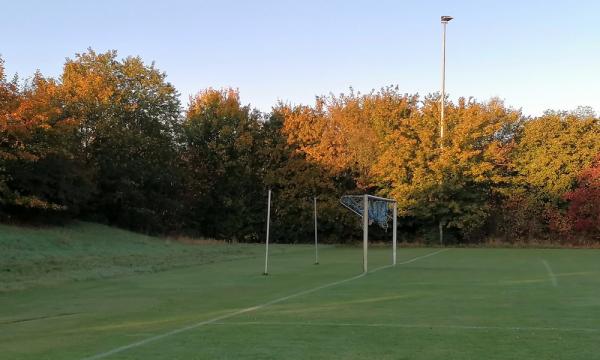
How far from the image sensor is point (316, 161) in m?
47.4

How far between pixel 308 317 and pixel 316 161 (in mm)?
36562

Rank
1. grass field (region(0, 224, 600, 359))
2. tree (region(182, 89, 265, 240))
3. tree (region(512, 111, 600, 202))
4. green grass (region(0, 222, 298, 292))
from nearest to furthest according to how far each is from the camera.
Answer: grass field (region(0, 224, 600, 359)) → green grass (region(0, 222, 298, 292)) → tree (region(512, 111, 600, 202)) → tree (region(182, 89, 265, 240))

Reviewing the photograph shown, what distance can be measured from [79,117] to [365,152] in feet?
64.2

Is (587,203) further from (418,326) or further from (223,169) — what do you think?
(418,326)

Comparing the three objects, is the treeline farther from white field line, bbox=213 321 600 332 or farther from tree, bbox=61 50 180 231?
white field line, bbox=213 321 600 332

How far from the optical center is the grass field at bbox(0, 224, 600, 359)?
8133 millimetres

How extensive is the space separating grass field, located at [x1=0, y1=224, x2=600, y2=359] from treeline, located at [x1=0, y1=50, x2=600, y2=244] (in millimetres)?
24072

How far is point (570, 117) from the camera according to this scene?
147 ft

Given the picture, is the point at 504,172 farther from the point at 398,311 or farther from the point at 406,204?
the point at 398,311

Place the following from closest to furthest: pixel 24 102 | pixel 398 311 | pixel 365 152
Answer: pixel 398 311 → pixel 24 102 → pixel 365 152

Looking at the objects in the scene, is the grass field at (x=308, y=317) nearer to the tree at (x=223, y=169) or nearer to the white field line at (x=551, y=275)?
the white field line at (x=551, y=275)

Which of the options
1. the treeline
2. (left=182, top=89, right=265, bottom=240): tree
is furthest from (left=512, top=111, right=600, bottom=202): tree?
(left=182, top=89, right=265, bottom=240): tree

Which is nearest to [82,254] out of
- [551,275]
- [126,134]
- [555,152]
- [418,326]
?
[126,134]

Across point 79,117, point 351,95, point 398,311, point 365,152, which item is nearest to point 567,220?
point 365,152
